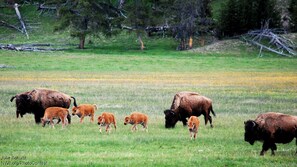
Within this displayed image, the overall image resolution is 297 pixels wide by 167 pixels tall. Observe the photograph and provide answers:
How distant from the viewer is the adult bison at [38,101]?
76.4 ft

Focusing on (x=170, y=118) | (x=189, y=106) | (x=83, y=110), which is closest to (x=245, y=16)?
(x=189, y=106)

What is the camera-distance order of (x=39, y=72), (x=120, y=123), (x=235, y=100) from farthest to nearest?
(x=39, y=72)
(x=235, y=100)
(x=120, y=123)

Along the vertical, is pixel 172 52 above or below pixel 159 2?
below

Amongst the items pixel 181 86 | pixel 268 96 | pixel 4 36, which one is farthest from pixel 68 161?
pixel 4 36

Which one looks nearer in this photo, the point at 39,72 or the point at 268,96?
the point at 268,96

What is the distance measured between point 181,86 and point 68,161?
2726cm

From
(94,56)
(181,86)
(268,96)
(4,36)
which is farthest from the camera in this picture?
(4,36)

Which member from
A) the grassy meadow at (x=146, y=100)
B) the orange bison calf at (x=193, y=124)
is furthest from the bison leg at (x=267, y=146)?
the orange bison calf at (x=193, y=124)

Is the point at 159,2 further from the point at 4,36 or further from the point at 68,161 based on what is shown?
the point at 68,161

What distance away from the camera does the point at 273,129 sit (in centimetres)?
1658

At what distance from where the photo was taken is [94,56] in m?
71.1

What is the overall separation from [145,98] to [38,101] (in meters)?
11.1

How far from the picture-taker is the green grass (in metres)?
16.5

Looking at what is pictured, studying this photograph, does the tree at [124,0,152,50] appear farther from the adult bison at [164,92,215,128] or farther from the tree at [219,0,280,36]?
the adult bison at [164,92,215,128]
